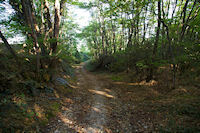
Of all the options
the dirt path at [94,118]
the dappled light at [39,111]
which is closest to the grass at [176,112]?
the dirt path at [94,118]

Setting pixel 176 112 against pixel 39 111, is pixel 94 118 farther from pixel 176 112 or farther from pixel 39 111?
pixel 176 112

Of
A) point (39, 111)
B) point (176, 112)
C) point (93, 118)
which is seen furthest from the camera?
point (93, 118)

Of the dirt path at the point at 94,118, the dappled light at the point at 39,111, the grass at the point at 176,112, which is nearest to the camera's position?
the grass at the point at 176,112

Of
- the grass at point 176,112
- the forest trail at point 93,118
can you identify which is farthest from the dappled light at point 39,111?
the grass at point 176,112

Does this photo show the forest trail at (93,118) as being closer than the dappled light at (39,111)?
Yes

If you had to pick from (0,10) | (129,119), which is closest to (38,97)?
(129,119)

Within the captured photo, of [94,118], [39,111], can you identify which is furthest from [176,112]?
[39,111]

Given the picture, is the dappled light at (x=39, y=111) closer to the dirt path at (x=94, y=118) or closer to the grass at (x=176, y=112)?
the dirt path at (x=94, y=118)

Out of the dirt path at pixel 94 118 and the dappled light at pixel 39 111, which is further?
the dappled light at pixel 39 111

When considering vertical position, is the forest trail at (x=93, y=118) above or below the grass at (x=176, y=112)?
below

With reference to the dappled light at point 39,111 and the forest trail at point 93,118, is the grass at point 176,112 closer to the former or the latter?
the forest trail at point 93,118

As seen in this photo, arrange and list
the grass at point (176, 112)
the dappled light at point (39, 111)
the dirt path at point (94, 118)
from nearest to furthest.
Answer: the grass at point (176, 112)
the dirt path at point (94, 118)
the dappled light at point (39, 111)

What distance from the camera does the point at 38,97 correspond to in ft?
18.8

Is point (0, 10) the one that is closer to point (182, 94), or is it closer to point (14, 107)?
point (14, 107)
